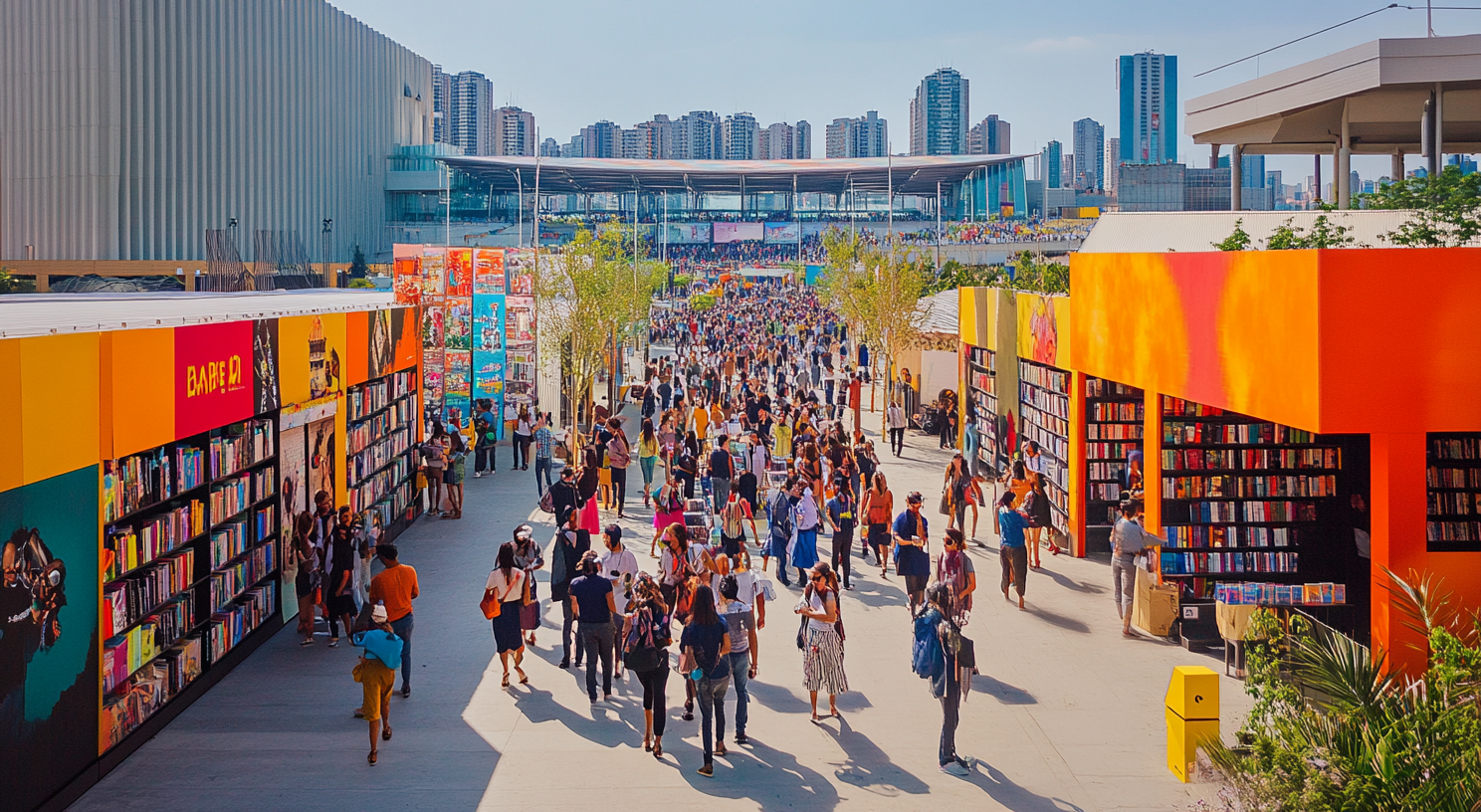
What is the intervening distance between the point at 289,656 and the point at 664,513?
15.0 ft

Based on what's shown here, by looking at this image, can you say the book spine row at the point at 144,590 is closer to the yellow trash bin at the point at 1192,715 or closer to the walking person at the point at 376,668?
the walking person at the point at 376,668

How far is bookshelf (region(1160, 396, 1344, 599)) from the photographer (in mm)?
11961

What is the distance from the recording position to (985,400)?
22.3m

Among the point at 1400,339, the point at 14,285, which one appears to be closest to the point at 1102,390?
the point at 1400,339

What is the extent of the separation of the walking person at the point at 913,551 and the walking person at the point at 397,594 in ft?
15.6

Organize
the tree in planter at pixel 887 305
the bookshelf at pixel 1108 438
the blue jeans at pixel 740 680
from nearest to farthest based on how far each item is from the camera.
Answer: the blue jeans at pixel 740 680 < the bookshelf at pixel 1108 438 < the tree in planter at pixel 887 305

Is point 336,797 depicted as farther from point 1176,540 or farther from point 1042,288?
point 1042,288

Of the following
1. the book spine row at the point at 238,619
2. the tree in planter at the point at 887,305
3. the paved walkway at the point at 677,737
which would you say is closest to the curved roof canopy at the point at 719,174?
the tree in planter at the point at 887,305

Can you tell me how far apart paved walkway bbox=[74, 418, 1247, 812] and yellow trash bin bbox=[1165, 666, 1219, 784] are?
186mm

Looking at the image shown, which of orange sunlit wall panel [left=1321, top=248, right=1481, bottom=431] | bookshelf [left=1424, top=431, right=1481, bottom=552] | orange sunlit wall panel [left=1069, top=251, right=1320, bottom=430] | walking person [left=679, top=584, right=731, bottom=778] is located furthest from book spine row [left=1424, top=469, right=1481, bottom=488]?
walking person [left=679, top=584, right=731, bottom=778]

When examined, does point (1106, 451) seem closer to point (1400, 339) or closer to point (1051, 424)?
point (1051, 424)

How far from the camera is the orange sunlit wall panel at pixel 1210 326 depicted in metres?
9.55

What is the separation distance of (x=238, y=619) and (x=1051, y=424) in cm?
1119

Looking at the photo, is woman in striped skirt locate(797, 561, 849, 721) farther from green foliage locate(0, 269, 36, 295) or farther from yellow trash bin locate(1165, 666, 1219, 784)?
green foliage locate(0, 269, 36, 295)
